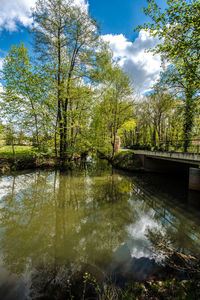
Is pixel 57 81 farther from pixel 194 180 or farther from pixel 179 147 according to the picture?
pixel 194 180

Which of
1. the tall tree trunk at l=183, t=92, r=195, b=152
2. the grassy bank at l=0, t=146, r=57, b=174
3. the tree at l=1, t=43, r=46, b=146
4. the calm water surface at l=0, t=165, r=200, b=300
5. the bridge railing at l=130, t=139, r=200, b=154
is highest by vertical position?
the tree at l=1, t=43, r=46, b=146

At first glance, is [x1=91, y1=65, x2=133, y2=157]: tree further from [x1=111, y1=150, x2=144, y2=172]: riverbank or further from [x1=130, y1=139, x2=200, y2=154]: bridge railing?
[x1=130, y1=139, x2=200, y2=154]: bridge railing

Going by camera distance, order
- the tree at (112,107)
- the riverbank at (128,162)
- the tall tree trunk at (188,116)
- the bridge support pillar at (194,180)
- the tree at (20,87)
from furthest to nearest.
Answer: the tree at (112,107) < the riverbank at (128,162) < the tree at (20,87) < the tall tree trunk at (188,116) < the bridge support pillar at (194,180)

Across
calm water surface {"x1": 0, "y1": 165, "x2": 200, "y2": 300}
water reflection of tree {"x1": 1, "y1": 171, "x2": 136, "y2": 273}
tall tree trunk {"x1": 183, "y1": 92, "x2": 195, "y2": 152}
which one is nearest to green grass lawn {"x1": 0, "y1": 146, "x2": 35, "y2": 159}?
calm water surface {"x1": 0, "y1": 165, "x2": 200, "y2": 300}

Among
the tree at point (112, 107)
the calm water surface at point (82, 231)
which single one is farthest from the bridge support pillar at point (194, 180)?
the tree at point (112, 107)

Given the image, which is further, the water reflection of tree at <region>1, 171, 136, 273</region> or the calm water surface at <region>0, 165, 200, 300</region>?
the water reflection of tree at <region>1, 171, 136, 273</region>

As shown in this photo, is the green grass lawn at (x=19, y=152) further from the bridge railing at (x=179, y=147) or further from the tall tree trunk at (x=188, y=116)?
the tall tree trunk at (x=188, y=116)

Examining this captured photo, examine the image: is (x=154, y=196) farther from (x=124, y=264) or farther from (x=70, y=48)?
(x=70, y=48)

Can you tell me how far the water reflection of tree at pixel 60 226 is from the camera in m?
3.98

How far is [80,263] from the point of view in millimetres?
3727

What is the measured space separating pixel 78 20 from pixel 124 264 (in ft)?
69.4

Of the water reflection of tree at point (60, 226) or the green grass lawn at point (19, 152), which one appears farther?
the green grass lawn at point (19, 152)

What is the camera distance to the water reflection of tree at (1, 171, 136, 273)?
3.98 metres

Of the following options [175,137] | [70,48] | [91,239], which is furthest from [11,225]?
[175,137]
